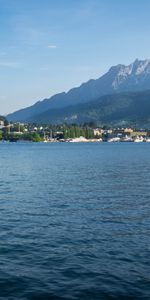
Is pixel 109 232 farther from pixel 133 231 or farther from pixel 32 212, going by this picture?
pixel 32 212

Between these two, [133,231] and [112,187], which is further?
[112,187]

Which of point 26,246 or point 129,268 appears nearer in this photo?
point 129,268

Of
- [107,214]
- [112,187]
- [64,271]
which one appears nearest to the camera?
[64,271]

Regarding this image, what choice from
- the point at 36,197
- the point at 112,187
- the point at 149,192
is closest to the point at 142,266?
the point at 36,197

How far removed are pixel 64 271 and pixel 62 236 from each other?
24.4 feet

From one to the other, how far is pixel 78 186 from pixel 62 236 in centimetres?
3145

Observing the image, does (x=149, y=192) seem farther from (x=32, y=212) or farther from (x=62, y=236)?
(x=62, y=236)

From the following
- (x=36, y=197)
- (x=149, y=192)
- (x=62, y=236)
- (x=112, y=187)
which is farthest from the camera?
(x=112, y=187)

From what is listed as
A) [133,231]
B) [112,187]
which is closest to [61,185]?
[112,187]

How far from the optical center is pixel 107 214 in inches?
1619

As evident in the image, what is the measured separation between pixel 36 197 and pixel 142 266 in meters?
27.9

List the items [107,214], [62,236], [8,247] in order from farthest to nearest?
[107,214] < [62,236] < [8,247]

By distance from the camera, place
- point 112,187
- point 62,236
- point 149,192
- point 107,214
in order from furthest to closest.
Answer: point 112,187
point 149,192
point 107,214
point 62,236

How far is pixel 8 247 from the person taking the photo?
29484 mm
